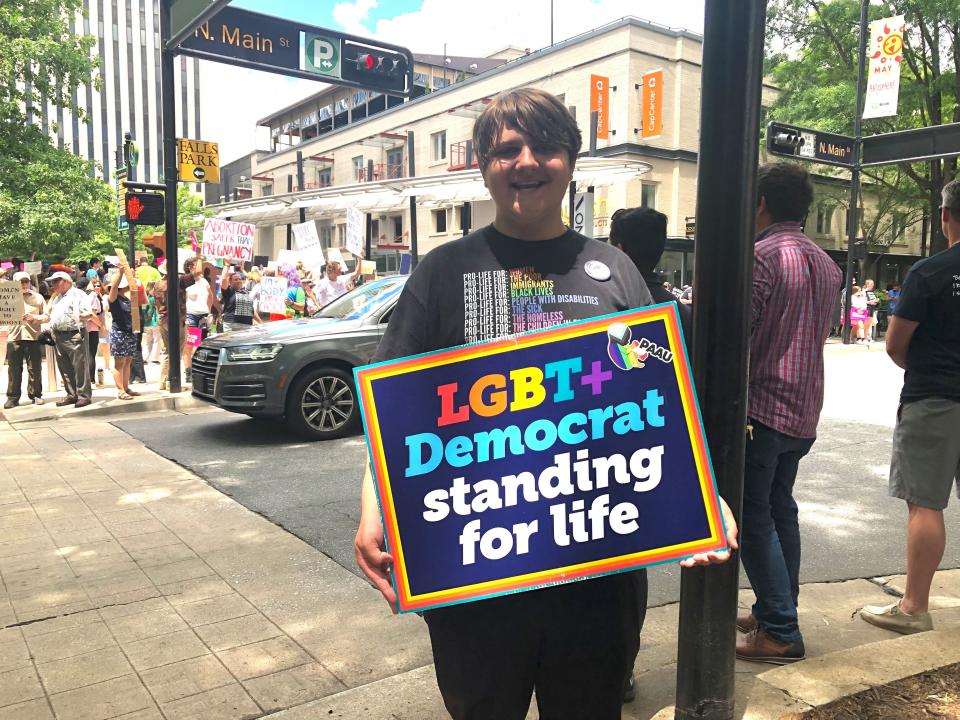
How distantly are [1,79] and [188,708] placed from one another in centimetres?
2642

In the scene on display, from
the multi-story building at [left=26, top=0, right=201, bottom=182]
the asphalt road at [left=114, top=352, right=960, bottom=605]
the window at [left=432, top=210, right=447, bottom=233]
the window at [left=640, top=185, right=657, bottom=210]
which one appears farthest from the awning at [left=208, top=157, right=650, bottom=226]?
the multi-story building at [left=26, top=0, right=201, bottom=182]

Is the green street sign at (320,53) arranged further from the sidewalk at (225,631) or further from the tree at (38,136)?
the tree at (38,136)

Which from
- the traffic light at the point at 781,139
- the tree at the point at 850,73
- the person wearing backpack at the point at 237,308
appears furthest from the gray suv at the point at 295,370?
the tree at the point at 850,73

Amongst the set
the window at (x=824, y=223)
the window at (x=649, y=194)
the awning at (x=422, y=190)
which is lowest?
the awning at (x=422, y=190)

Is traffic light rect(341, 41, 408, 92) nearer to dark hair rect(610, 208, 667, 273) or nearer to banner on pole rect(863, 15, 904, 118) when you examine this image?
dark hair rect(610, 208, 667, 273)

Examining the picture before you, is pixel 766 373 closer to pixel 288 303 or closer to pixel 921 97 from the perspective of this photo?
pixel 288 303

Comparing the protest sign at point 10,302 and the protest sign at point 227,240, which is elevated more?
the protest sign at point 227,240

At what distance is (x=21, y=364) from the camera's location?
396 inches

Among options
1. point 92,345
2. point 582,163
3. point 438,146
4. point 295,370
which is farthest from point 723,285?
point 438,146

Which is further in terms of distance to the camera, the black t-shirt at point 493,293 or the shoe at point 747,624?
the shoe at point 747,624

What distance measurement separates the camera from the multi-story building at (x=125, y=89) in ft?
265

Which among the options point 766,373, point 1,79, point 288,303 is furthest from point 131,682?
point 1,79

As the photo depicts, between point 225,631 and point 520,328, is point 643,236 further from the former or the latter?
point 225,631

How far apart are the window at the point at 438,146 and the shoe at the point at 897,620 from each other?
39549 mm
